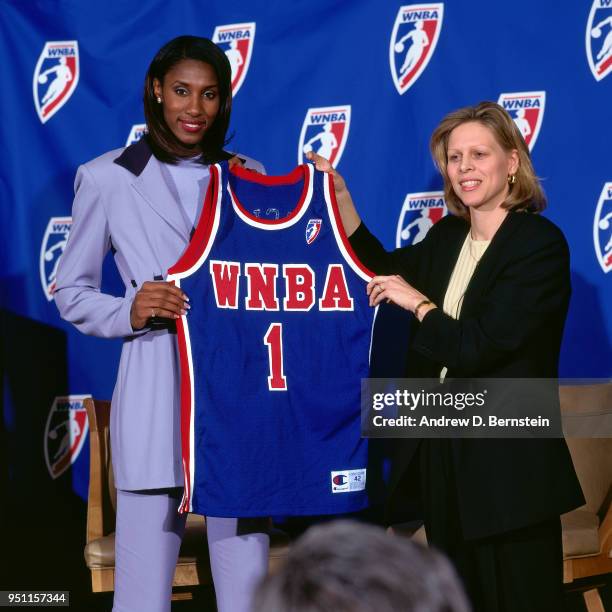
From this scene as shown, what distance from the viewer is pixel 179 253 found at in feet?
7.18

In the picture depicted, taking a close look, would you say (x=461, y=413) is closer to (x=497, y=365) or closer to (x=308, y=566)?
(x=497, y=365)

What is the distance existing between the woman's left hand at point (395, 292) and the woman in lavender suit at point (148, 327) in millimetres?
448

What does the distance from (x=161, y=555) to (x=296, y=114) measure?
197 cm

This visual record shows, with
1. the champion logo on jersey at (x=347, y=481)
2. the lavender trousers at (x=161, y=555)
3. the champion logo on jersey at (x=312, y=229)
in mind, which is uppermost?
the champion logo on jersey at (x=312, y=229)

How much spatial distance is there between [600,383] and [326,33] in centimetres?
165

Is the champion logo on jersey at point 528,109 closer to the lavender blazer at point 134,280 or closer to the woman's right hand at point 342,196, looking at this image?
the woman's right hand at point 342,196

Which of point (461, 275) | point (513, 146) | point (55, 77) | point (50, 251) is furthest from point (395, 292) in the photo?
point (55, 77)

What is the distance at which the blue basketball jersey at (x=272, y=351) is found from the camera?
215 cm

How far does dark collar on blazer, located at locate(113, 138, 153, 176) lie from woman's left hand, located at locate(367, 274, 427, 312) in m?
0.61

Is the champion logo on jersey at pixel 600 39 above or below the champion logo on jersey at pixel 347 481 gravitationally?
above

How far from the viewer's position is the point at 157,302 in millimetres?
2068

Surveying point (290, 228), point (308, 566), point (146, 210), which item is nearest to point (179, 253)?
point (146, 210)

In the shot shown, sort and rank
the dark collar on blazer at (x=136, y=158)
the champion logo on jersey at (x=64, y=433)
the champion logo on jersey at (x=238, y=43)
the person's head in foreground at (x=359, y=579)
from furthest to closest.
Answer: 1. the champion logo on jersey at (x=64, y=433)
2. the champion logo on jersey at (x=238, y=43)
3. the dark collar on blazer at (x=136, y=158)
4. the person's head in foreground at (x=359, y=579)

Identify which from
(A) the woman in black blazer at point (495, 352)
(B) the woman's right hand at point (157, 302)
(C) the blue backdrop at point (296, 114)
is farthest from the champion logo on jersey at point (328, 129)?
(B) the woman's right hand at point (157, 302)
